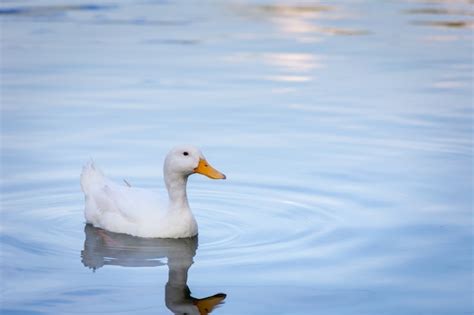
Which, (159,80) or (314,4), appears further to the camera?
(314,4)

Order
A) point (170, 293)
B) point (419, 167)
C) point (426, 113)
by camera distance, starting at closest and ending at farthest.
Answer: point (170, 293)
point (419, 167)
point (426, 113)

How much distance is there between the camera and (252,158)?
11.3 m

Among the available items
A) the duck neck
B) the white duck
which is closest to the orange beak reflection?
the white duck

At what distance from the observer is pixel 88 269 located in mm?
7969

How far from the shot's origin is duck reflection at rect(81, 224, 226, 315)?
23.7 feet

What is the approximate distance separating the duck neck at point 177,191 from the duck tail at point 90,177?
2.58 ft

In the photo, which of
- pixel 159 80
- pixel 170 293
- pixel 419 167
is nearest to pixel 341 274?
pixel 170 293

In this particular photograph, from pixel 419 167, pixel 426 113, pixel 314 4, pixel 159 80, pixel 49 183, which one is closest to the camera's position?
pixel 49 183

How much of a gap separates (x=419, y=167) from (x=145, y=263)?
3.85 meters

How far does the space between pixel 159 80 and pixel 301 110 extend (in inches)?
107

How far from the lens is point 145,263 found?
26.7 feet

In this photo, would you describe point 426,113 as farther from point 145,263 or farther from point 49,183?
point 145,263

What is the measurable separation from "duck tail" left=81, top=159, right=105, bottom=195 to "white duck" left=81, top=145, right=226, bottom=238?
0.22 metres

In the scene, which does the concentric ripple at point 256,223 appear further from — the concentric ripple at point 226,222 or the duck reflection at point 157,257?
the duck reflection at point 157,257
